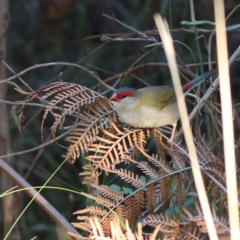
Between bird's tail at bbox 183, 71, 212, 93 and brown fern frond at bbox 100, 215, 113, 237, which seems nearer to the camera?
brown fern frond at bbox 100, 215, 113, 237

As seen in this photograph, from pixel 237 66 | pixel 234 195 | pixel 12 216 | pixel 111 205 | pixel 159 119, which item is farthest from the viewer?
pixel 237 66

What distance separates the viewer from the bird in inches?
61.4

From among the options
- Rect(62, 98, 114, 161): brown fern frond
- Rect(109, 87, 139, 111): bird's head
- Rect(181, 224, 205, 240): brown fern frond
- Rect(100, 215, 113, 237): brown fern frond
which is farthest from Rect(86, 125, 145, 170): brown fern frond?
Rect(109, 87, 139, 111): bird's head

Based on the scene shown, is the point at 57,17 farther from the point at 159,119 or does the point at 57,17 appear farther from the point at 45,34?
the point at 159,119

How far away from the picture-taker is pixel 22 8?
3627mm

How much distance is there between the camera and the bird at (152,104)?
1560 millimetres

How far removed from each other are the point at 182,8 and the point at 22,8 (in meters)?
1.23

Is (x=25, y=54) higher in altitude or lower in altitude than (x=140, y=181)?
lower

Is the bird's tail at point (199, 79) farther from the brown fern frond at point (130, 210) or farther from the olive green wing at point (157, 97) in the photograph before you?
the brown fern frond at point (130, 210)

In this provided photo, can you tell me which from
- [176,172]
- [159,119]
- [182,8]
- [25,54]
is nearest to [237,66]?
[182,8]

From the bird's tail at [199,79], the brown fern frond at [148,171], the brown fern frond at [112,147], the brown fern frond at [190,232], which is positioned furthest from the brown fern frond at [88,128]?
the bird's tail at [199,79]

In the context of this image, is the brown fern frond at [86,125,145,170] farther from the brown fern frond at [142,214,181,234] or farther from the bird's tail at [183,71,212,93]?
the bird's tail at [183,71,212,93]

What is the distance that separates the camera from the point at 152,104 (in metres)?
1.80

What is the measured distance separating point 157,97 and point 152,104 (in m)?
0.05
